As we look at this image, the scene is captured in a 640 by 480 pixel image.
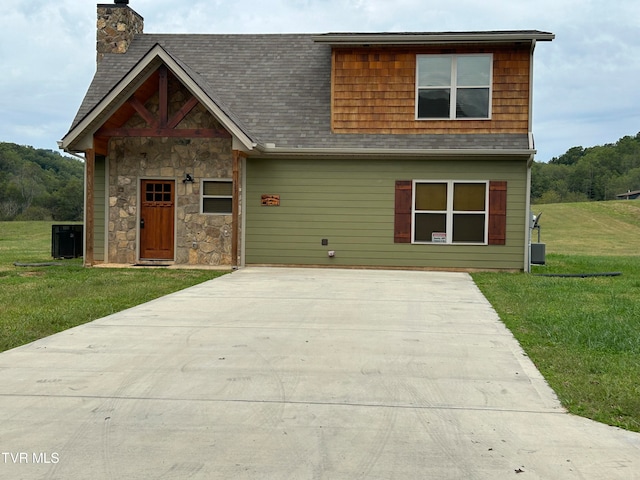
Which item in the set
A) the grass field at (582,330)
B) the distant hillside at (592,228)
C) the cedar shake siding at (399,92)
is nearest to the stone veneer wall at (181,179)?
the cedar shake siding at (399,92)

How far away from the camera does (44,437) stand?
3.81 metres

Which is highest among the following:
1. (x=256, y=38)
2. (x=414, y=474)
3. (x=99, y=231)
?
(x=256, y=38)

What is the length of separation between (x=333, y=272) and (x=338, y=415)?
9.93 m

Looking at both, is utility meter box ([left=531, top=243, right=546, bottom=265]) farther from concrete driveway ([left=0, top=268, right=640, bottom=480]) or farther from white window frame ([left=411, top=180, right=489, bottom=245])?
concrete driveway ([left=0, top=268, right=640, bottom=480])

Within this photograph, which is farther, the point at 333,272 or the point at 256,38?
the point at 256,38

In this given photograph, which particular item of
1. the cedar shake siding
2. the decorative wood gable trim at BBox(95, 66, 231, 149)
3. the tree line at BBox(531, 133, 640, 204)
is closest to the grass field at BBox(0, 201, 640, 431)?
the decorative wood gable trim at BBox(95, 66, 231, 149)

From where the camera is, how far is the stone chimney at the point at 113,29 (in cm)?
1706

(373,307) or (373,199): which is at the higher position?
(373,199)

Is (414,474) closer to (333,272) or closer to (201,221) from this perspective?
(333,272)

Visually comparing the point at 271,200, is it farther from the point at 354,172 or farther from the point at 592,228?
the point at 592,228

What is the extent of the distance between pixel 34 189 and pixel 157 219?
54875 mm

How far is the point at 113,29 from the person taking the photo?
1720 cm

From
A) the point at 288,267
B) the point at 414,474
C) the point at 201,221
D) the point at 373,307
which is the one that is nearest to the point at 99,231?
the point at 201,221

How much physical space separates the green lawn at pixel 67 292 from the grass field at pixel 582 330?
510 centimetres
